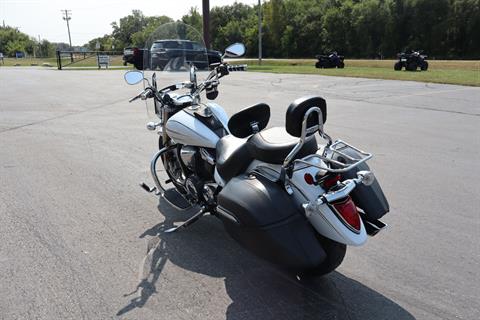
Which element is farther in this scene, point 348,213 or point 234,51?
point 234,51

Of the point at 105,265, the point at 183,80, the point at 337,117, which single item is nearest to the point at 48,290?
the point at 105,265

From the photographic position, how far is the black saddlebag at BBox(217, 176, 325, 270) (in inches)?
109

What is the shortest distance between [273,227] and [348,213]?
484mm

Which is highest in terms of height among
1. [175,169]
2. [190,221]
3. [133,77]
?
[133,77]

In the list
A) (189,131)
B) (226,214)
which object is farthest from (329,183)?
(189,131)

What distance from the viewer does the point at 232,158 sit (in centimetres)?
345

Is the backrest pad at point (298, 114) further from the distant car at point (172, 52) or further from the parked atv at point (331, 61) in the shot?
the parked atv at point (331, 61)

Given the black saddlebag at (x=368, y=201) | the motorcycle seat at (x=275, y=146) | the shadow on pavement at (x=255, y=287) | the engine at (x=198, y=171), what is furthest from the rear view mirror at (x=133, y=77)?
the black saddlebag at (x=368, y=201)

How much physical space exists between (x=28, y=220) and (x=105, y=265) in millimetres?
1398

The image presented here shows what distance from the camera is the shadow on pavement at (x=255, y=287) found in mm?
3029

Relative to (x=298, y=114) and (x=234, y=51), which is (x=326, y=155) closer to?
(x=298, y=114)

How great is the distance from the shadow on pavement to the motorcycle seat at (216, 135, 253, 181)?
71 centimetres

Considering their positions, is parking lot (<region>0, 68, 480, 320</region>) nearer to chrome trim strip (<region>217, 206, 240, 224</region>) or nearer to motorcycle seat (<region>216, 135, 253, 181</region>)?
chrome trim strip (<region>217, 206, 240, 224</region>)

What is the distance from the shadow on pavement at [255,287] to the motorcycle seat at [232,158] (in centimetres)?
71
